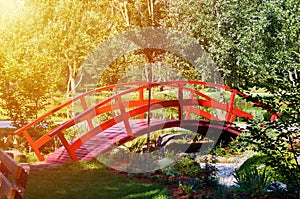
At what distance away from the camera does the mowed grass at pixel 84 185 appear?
6.68 meters

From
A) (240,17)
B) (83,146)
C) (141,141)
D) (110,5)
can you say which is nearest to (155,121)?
(141,141)

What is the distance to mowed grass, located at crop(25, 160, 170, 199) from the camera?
6684 mm

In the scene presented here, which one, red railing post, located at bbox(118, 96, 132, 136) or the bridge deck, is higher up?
red railing post, located at bbox(118, 96, 132, 136)

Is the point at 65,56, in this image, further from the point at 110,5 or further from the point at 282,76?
the point at 282,76

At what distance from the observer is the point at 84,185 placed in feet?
24.0

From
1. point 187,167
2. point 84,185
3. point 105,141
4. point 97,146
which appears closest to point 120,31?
point 105,141

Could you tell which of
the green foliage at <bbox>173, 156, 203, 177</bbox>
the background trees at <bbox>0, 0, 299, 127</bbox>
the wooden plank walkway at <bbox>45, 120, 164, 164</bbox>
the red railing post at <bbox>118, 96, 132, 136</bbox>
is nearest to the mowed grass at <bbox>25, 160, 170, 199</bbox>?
the wooden plank walkway at <bbox>45, 120, 164, 164</bbox>

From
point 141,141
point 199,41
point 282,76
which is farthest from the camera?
point 199,41

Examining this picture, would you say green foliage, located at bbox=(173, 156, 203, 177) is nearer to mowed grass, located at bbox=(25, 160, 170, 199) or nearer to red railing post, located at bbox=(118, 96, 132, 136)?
mowed grass, located at bbox=(25, 160, 170, 199)

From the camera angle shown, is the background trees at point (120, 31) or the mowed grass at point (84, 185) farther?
the background trees at point (120, 31)

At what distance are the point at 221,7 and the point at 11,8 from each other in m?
7.99

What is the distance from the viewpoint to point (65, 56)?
19391mm

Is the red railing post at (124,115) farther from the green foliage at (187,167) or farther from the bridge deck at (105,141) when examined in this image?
the green foliage at (187,167)

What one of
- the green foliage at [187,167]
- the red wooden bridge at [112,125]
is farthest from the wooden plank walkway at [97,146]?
the green foliage at [187,167]
